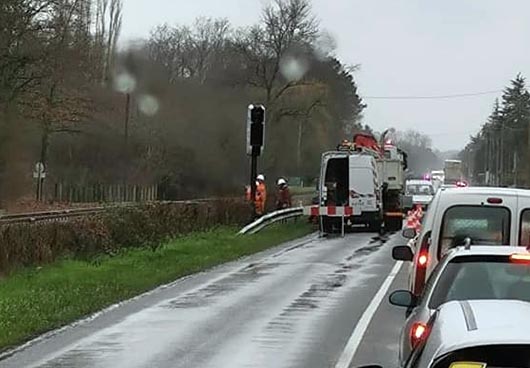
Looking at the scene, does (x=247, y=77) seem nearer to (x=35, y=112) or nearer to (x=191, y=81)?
(x=191, y=81)

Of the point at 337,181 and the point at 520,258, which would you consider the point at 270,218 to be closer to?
the point at 337,181

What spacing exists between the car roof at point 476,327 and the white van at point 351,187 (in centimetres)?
3157

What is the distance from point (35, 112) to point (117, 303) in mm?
29134

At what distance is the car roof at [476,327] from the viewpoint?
4.73m

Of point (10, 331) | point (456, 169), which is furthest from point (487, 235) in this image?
point (456, 169)

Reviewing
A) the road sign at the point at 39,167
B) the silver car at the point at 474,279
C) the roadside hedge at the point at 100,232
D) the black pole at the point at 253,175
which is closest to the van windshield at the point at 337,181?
the black pole at the point at 253,175

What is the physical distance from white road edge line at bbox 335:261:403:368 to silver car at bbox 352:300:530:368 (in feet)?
17.4

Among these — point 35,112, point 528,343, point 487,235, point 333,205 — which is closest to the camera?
point 528,343

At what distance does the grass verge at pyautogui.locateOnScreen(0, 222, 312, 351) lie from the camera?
44.7 feet

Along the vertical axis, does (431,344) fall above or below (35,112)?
below

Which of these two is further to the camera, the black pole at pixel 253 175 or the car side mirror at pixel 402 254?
the black pole at pixel 253 175

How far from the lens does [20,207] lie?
39938 millimetres

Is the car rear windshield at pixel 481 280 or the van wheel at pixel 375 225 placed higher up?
the car rear windshield at pixel 481 280

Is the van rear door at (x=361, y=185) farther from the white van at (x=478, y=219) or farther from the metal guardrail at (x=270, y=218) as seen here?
the white van at (x=478, y=219)
